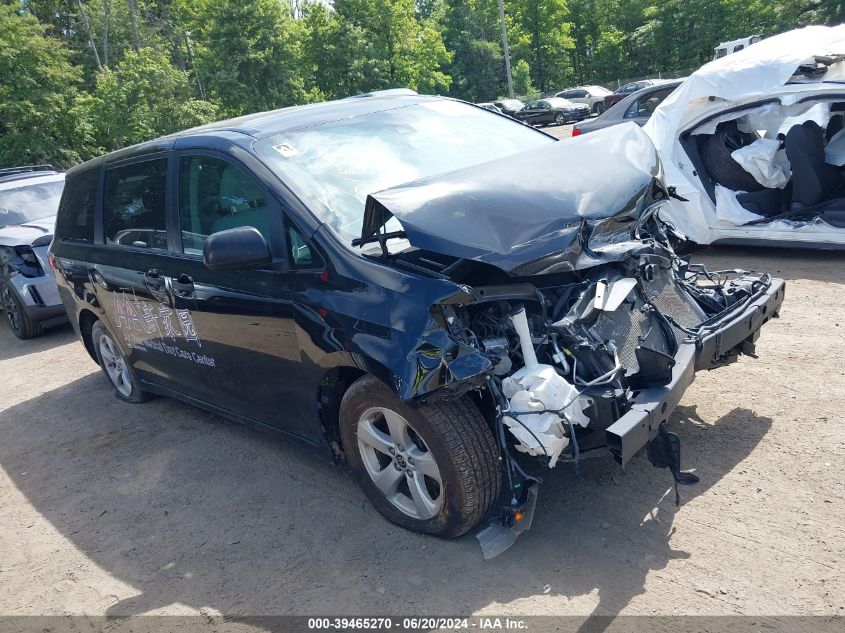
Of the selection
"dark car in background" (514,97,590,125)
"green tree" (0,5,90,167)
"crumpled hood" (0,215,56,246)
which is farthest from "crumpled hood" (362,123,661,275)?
"dark car in background" (514,97,590,125)

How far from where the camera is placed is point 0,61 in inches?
805

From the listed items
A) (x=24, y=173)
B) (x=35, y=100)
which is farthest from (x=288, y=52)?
(x=24, y=173)

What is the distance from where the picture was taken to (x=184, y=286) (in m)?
4.24

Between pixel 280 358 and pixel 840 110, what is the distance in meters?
6.66

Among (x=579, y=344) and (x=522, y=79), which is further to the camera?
(x=522, y=79)

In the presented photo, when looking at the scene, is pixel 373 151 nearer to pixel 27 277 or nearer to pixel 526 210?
pixel 526 210

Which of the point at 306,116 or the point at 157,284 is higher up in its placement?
the point at 306,116

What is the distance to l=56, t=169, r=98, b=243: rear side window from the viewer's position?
5.38 metres

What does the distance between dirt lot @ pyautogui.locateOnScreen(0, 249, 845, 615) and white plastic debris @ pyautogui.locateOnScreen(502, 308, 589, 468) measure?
57 centimetres

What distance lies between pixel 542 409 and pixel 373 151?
1.90m

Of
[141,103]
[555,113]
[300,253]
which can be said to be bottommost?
[555,113]

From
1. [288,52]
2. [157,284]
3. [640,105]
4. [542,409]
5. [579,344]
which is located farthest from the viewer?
[288,52]

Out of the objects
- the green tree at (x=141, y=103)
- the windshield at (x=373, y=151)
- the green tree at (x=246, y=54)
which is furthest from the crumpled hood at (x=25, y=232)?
the green tree at (x=246, y=54)

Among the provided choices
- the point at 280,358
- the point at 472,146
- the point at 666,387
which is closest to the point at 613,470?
the point at 666,387
